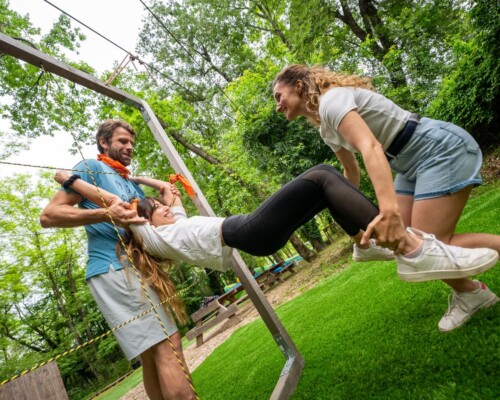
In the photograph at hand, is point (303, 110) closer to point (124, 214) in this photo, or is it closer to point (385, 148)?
point (385, 148)

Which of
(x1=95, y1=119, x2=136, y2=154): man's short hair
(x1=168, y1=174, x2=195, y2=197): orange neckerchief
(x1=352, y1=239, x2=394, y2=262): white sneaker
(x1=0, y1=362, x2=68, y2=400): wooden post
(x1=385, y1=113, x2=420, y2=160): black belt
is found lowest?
(x1=352, y1=239, x2=394, y2=262): white sneaker

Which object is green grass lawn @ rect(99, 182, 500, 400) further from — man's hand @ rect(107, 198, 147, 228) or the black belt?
man's hand @ rect(107, 198, 147, 228)

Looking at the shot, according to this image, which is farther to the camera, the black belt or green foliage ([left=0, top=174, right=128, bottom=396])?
green foliage ([left=0, top=174, right=128, bottom=396])

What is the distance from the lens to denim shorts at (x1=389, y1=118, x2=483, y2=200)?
59.8 inches

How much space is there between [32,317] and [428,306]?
21407mm

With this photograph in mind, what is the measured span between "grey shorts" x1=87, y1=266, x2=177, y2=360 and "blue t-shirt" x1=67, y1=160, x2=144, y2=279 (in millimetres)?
56

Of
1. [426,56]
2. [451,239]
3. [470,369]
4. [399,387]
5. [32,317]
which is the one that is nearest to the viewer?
[470,369]

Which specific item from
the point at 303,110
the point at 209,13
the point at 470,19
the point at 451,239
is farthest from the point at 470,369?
the point at 209,13

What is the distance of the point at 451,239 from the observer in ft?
5.22

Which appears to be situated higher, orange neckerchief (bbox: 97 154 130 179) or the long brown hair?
orange neckerchief (bbox: 97 154 130 179)

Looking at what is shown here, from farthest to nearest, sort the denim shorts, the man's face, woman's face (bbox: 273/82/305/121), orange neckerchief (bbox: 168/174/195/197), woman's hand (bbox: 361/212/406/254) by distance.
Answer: orange neckerchief (bbox: 168/174/195/197) → the man's face → woman's face (bbox: 273/82/305/121) → the denim shorts → woman's hand (bbox: 361/212/406/254)

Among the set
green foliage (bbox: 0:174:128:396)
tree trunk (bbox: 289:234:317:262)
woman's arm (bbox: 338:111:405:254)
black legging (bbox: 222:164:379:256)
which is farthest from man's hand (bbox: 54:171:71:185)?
green foliage (bbox: 0:174:128:396)

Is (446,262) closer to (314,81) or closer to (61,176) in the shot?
(314,81)

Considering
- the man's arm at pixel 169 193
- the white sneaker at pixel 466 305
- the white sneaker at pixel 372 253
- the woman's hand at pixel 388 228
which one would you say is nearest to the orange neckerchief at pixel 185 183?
the man's arm at pixel 169 193
